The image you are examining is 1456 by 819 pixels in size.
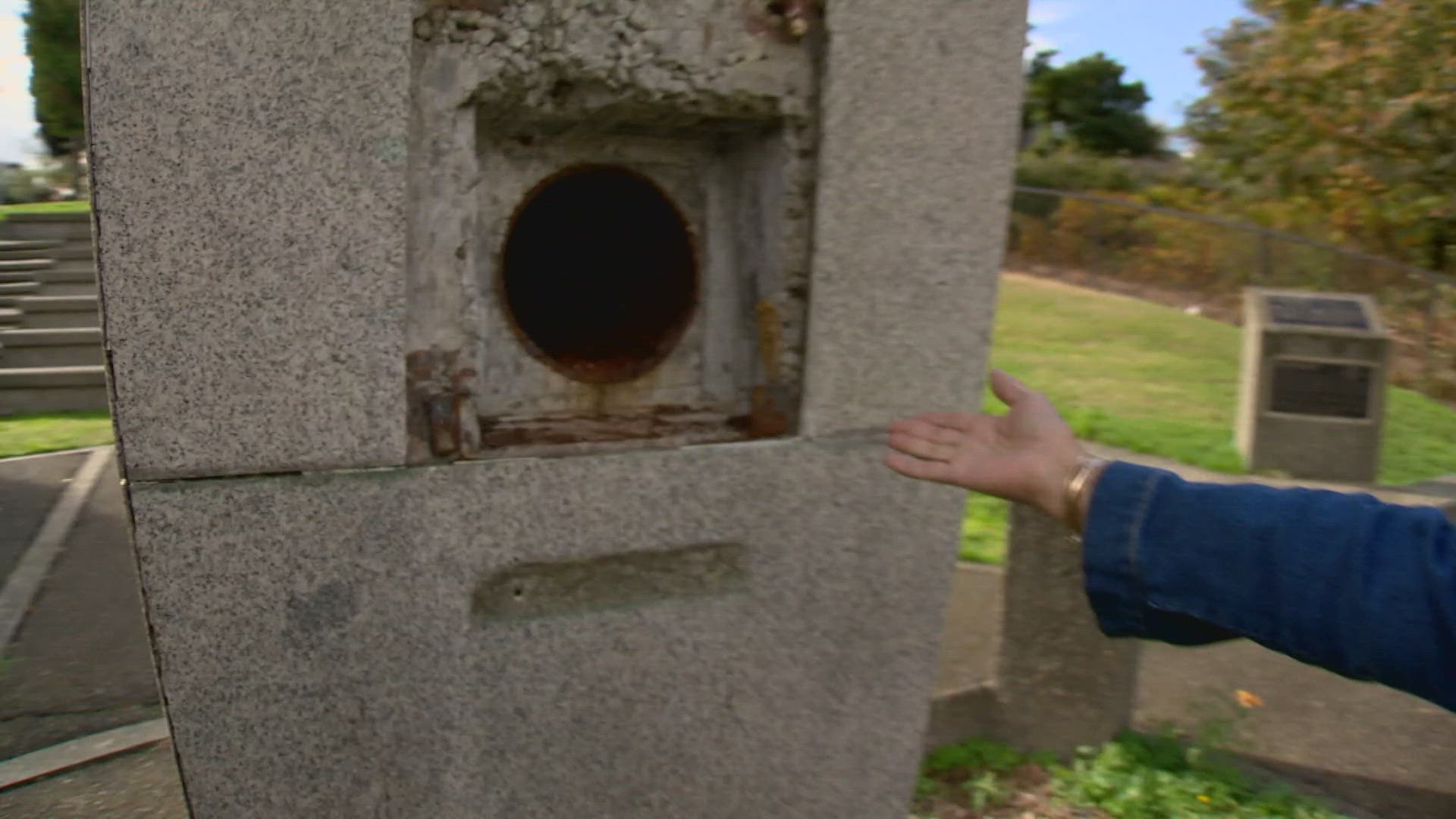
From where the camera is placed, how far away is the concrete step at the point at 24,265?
11102 millimetres

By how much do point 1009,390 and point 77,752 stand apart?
11.6ft

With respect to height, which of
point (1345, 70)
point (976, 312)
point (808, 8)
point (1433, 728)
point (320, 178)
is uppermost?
point (1345, 70)

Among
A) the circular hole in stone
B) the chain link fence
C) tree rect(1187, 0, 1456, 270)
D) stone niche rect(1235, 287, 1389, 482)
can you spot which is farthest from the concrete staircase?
tree rect(1187, 0, 1456, 270)

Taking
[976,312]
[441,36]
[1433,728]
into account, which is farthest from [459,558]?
[1433,728]

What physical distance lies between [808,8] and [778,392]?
101cm

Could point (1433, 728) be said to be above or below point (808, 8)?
below

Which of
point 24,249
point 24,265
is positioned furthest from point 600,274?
point 24,249

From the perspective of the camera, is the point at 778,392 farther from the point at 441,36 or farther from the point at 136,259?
the point at 136,259

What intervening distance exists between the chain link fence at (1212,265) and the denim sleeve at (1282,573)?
8.45 m

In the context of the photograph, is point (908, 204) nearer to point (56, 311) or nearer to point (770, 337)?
point (770, 337)

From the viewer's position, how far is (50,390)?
9.44 meters

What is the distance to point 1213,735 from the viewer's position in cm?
371

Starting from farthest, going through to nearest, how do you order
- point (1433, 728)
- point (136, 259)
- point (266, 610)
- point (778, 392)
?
point (1433, 728) → point (778, 392) → point (266, 610) → point (136, 259)

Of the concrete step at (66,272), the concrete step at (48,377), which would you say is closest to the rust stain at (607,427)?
the concrete step at (48,377)
